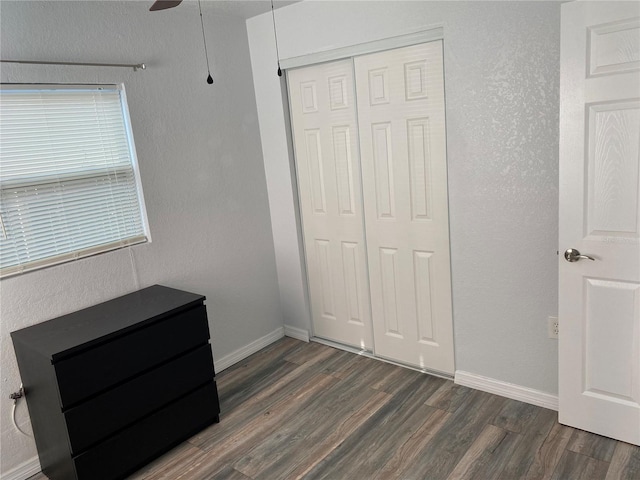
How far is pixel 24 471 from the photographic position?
2.52 metres

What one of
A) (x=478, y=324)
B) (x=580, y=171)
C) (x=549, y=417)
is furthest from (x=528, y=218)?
(x=549, y=417)

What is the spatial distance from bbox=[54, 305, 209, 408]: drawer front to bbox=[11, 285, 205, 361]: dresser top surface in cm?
4

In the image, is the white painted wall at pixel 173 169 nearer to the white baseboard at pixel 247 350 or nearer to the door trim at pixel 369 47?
the white baseboard at pixel 247 350

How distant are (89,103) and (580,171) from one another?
2400mm

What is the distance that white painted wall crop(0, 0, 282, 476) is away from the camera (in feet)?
8.13

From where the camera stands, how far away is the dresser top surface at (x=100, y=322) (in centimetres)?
224

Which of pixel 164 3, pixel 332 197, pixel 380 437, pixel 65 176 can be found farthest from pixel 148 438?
pixel 164 3

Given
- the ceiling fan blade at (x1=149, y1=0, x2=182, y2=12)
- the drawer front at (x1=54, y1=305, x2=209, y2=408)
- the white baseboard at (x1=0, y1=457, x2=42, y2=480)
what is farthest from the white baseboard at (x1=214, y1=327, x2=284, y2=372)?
the ceiling fan blade at (x1=149, y1=0, x2=182, y2=12)

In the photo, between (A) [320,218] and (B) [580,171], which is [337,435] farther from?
(B) [580,171]

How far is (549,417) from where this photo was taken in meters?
2.59

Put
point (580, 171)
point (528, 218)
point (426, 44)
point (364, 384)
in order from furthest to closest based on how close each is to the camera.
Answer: point (364, 384), point (426, 44), point (528, 218), point (580, 171)

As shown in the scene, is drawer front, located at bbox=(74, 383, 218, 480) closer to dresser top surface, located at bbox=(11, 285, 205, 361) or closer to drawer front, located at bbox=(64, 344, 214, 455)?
drawer front, located at bbox=(64, 344, 214, 455)

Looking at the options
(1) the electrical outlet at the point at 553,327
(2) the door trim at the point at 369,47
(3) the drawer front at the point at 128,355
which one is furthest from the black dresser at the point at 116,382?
(1) the electrical outlet at the point at 553,327

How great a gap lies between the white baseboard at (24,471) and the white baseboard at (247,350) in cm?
117
